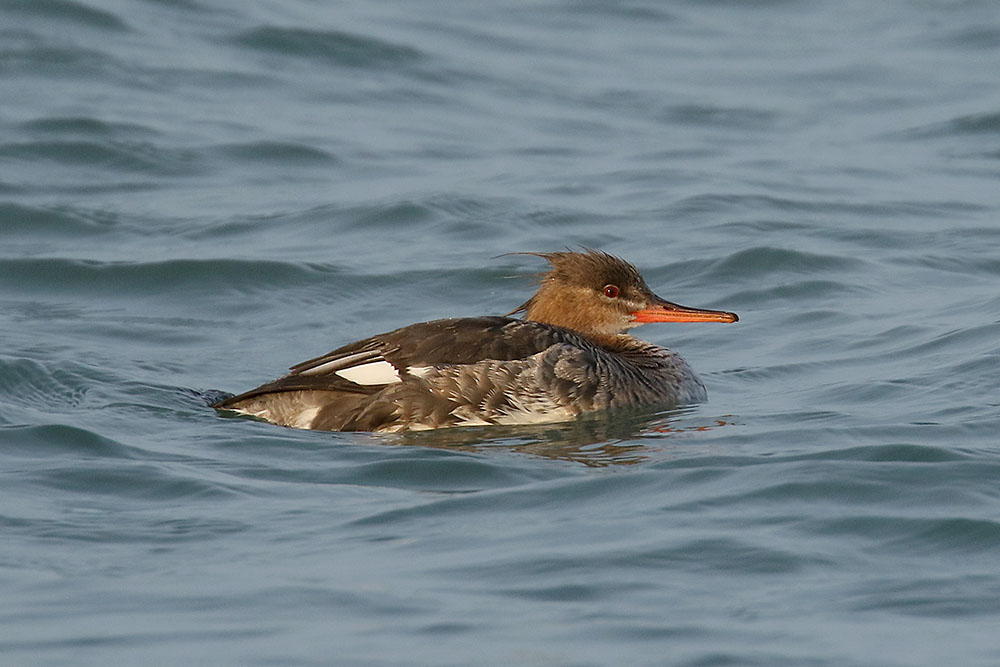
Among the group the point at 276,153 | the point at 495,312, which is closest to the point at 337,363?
the point at 495,312

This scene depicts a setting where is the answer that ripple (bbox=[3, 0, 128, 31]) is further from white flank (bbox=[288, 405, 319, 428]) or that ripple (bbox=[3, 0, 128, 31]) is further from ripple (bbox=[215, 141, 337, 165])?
white flank (bbox=[288, 405, 319, 428])

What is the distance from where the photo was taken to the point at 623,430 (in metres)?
8.24

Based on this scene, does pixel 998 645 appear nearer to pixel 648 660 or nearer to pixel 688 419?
pixel 648 660

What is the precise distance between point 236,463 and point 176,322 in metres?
3.70

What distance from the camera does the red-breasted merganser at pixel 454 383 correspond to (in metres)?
8.00

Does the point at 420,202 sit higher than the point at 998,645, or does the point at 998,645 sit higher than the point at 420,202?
the point at 420,202

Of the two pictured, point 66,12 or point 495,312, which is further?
point 66,12

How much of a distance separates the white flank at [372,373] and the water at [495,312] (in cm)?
36

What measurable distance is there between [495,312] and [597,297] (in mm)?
2174

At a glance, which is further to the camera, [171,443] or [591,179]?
[591,179]

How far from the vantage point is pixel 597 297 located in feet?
30.2

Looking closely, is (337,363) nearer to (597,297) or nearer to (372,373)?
(372,373)

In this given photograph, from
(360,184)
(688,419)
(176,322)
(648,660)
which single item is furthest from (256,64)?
(648,660)

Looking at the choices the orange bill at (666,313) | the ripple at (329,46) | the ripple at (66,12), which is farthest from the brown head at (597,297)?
the ripple at (66,12)
